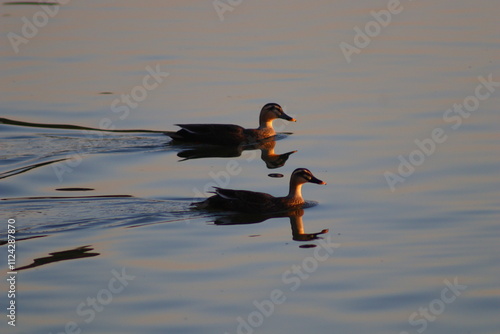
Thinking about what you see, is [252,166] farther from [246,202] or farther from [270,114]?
[246,202]

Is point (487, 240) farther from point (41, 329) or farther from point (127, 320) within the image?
point (41, 329)

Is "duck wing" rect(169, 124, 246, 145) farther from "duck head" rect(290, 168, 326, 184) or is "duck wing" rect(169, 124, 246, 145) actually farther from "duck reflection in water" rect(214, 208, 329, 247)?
"duck reflection in water" rect(214, 208, 329, 247)

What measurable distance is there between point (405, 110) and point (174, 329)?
10314 millimetres

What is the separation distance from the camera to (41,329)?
382 inches

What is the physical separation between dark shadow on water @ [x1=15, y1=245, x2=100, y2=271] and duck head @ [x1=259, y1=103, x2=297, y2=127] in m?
7.51

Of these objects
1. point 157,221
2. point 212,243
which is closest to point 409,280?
point 212,243

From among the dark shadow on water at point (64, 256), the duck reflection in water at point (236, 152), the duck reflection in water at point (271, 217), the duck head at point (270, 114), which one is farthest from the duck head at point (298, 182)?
the duck head at point (270, 114)

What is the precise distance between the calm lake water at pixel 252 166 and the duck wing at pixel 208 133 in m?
0.25

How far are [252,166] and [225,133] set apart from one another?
1358mm

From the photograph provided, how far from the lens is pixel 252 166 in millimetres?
17203

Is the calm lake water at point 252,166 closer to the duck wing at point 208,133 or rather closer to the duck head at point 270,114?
the duck wing at point 208,133

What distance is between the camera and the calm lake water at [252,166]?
10523 millimetres

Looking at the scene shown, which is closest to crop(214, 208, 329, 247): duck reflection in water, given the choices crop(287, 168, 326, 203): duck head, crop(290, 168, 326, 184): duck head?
crop(287, 168, 326, 203): duck head

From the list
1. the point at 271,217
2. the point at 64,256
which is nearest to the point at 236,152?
the point at 271,217
